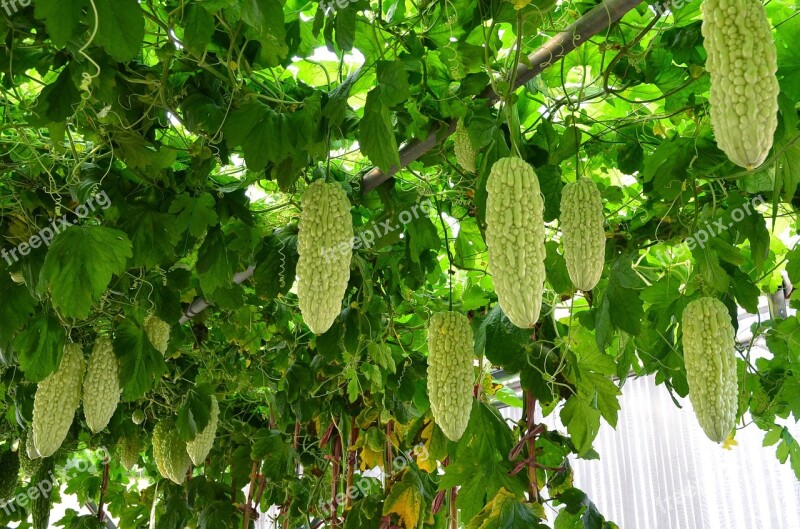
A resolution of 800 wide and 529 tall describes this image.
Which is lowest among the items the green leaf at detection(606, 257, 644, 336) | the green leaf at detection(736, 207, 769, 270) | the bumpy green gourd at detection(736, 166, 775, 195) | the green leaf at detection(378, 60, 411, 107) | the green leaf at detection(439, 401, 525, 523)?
the green leaf at detection(439, 401, 525, 523)

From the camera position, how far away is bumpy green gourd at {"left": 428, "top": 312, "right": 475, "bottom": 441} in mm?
1806

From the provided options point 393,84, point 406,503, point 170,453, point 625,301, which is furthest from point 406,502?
point 393,84

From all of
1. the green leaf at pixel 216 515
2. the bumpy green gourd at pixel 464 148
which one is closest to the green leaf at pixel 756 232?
the bumpy green gourd at pixel 464 148

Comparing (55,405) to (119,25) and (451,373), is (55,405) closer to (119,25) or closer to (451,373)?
(451,373)

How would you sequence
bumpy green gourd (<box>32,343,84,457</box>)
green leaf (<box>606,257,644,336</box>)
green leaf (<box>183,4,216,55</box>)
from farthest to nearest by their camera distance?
bumpy green gourd (<box>32,343,84,457</box>) → green leaf (<box>606,257,644,336</box>) → green leaf (<box>183,4,216,55</box>)

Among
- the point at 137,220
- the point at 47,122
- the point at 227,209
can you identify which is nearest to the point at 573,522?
the point at 227,209

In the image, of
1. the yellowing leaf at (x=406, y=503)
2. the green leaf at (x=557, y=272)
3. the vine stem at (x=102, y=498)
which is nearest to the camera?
the green leaf at (x=557, y=272)

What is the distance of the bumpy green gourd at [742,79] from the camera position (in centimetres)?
103

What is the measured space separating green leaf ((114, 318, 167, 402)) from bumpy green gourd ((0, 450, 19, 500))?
3.11 metres

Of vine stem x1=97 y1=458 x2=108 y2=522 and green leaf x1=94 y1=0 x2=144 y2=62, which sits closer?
green leaf x1=94 y1=0 x2=144 y2=62

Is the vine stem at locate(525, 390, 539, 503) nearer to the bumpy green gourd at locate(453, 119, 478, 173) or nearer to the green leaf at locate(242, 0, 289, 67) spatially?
the bumpy green gourd at locate(453, 119, 478, 173)

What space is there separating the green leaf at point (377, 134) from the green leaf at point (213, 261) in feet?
3.07

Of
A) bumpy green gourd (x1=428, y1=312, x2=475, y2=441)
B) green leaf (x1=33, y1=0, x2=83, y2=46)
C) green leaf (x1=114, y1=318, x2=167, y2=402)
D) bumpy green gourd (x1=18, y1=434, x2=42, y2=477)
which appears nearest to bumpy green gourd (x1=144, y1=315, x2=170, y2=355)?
green leaf (x1=114, y1=318, x2=167, y2=402)

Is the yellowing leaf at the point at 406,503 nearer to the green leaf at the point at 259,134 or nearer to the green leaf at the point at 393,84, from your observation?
the green leaf at the point at 259,134
